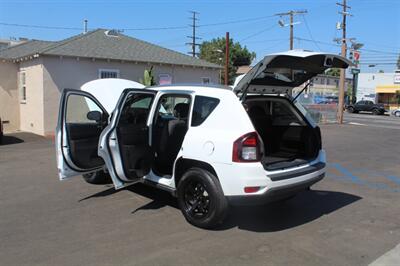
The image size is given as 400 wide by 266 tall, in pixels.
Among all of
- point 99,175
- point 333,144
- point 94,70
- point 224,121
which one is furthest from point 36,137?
point 224,121

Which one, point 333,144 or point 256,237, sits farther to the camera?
point 333,144

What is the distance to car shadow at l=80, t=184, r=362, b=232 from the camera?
17.1 ft

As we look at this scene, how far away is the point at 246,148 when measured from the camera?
176 inches

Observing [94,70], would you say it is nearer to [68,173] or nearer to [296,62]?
[68,173]

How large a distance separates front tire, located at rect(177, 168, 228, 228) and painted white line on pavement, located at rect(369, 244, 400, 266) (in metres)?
1.76

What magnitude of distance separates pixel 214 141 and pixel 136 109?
6.66 feet

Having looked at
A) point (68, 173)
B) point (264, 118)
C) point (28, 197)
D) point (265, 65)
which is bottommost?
point (28, 197)

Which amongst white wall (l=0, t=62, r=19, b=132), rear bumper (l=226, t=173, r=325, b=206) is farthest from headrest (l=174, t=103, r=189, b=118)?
white wall (l=0, t=62, r=19, b=132)

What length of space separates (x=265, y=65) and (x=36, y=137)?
13055 mm

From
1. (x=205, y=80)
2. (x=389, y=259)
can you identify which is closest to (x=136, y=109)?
(x=389, y=259)

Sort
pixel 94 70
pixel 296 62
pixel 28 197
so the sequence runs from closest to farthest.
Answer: pixel 296 62 → pixel 28 197 → pixel 94 70

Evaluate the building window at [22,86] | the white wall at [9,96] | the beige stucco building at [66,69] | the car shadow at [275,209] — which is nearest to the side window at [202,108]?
the car shadow at [275,209]

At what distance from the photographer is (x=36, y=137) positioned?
15.4 meters

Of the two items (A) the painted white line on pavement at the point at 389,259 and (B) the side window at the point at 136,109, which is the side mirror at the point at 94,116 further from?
(A) the painted white line on pavement at the point at 389,259
